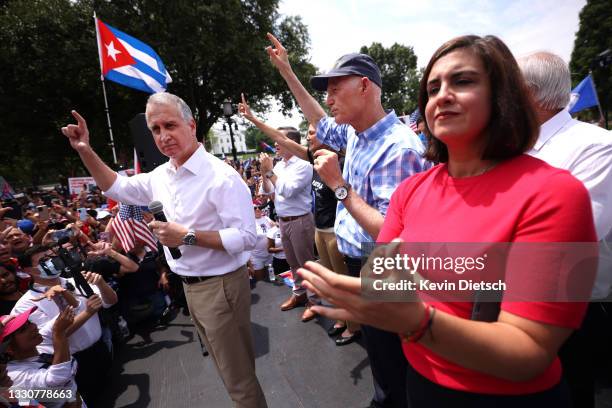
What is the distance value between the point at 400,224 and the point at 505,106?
506 millimetres

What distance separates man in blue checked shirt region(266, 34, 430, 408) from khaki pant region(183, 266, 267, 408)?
81 centimetres

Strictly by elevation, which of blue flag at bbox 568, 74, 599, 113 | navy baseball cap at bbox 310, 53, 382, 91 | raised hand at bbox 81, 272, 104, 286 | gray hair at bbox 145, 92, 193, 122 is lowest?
raised hand at bbox 81, 272, 104, 286

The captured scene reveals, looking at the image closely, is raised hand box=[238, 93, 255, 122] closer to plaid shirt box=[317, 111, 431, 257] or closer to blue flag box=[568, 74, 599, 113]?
plaid shirt box=[317, 111, 431, 257]

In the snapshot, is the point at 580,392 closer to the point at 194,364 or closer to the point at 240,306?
the point at 240,306

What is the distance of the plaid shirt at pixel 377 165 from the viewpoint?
1.65 m

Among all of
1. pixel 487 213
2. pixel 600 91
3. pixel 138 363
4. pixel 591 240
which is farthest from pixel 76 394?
pixel 600 91

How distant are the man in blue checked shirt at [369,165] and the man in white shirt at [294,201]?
166cm

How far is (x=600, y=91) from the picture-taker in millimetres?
29625

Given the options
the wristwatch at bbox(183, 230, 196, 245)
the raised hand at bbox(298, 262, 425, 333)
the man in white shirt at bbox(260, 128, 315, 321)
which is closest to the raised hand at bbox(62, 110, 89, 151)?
the wristwatch at bbox(183, 230, 196, 245)

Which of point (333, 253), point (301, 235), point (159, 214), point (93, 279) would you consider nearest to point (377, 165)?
point (159, 214)

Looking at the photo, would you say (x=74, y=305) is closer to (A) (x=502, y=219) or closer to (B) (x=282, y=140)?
(B) (x=282, y=140)

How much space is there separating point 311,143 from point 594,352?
2.29 meters

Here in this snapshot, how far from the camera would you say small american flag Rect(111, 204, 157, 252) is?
436 cm

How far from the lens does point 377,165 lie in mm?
1741
